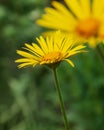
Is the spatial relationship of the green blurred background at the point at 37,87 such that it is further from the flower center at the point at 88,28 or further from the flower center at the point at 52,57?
the flower center at the point at 88,28

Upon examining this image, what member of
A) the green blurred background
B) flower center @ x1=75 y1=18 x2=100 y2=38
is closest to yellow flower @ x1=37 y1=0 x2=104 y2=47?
flower center @ x1=75 y1=18 x2=100 y2=38

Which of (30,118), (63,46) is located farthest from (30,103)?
(63,46)

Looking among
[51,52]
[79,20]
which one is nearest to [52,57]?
[51,52]

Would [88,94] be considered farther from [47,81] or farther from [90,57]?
[47,81]

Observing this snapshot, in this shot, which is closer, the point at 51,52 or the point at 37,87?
the point at 51,52

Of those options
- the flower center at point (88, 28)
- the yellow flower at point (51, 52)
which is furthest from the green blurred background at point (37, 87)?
the flower center at point (88, 28)

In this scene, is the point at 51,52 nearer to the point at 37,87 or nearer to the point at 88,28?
the point at 88,28

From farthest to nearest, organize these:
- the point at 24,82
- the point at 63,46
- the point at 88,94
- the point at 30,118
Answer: the point at 24,82, the point at 30,118, the point at 88,94, the point at 63,46
